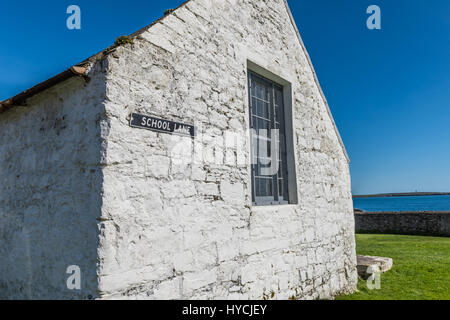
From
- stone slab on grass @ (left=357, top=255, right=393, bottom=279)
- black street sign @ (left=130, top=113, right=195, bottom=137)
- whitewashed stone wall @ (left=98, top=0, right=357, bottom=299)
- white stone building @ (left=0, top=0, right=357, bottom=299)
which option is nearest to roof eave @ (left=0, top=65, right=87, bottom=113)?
white stone building @ (left=0, top=0, right=357, bottom=299)

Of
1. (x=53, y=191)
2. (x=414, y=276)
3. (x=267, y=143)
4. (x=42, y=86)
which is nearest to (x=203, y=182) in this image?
(x=53, y=191)

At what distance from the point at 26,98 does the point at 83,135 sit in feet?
3.43

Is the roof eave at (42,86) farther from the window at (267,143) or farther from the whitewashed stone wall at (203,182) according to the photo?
the window at (267,143)

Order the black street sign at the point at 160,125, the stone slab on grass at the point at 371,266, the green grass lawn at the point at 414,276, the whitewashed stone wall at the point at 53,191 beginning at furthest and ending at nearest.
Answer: the stone slab on grass at the point at 371,266
the green grass lawn at the point at 414,276
the black street sign at the point at 160,125
the whitewashed stone wall at the point at 53,191

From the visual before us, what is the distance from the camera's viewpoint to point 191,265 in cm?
320

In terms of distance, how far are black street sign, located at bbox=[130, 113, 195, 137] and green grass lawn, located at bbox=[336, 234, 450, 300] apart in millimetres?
4421

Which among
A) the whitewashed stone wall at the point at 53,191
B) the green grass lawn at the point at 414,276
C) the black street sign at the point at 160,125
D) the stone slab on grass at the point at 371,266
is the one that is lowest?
the green grass lawn at the point at 414,276

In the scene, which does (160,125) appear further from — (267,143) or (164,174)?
(267,143)

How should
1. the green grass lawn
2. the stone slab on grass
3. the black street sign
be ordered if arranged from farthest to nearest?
the stone slab on grass
the green grass lawn
the black street sign

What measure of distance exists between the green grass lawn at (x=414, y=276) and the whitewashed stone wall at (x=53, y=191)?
15.8ft

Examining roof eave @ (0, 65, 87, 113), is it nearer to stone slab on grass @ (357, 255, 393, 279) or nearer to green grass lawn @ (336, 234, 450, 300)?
green grass lawn @ (336, 234, 450, 300)

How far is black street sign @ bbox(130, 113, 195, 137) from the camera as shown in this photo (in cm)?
286

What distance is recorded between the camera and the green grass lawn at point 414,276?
18.1ft

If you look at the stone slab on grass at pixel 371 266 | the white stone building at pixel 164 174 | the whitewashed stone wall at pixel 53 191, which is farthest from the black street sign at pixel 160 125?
the stone slab on grass at pixel 371 266
